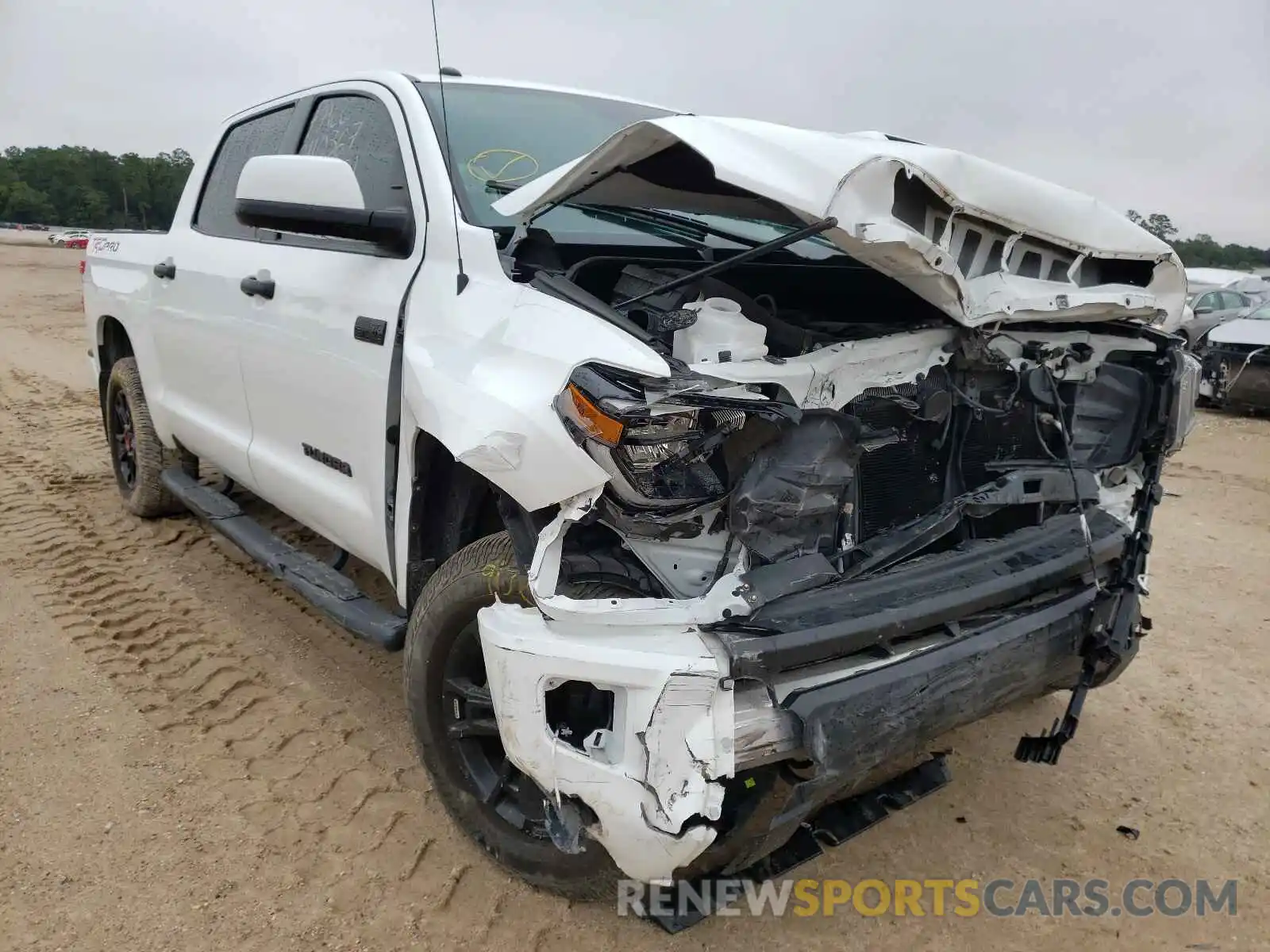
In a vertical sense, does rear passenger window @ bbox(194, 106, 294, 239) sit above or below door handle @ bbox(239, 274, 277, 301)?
above

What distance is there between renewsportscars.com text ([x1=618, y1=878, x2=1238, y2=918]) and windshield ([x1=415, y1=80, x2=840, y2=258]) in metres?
1.73

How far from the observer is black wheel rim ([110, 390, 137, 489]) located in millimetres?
4965

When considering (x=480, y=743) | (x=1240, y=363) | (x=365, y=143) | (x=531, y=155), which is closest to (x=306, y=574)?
(x=480, y=743)

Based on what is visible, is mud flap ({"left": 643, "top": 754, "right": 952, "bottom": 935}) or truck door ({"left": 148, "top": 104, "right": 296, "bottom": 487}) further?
truck door ({"left": 148, "top": 104, "right": 296, "bottom": 487})

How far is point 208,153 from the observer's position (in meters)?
4.29

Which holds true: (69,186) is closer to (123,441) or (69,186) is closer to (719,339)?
(123,441)

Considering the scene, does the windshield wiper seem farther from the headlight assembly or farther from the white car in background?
the white car in background

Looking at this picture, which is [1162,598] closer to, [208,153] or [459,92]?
[459,92]

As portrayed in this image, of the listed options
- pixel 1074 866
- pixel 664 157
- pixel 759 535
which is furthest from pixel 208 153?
pixel 1074 866

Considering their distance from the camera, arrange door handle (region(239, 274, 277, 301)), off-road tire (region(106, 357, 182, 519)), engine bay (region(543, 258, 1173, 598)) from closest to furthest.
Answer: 1. engine bay (region(543, 258, 1173, 598))
2. door handle (region(239, 274, 277, 301))
3. off-road tire (region(106, 357, 182, 519))

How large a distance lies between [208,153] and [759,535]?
367 centimetres

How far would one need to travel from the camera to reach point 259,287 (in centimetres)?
312

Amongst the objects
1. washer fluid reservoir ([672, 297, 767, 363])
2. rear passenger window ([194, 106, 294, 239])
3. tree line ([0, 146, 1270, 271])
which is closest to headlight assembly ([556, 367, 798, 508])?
washer fluid reservoir ([672, 297, 767, 363])

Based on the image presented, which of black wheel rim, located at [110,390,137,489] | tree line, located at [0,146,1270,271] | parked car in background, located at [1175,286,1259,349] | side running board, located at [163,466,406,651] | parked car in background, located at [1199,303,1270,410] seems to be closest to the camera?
side running board, located at [163,466,406,651]
